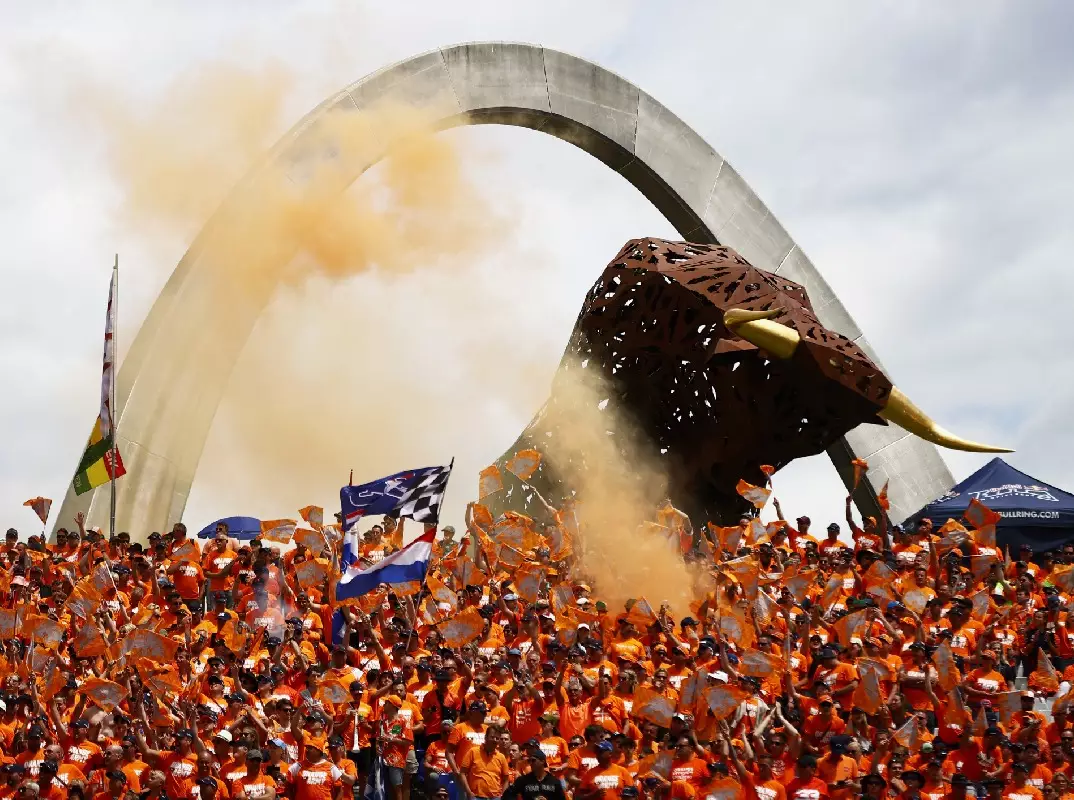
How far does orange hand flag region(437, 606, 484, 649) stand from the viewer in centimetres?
1345

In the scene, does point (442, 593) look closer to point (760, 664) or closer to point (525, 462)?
point (760, 664)

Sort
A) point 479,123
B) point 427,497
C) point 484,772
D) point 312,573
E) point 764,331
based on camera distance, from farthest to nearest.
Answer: point 479,123 < point 764,331 < point 312,573 < point 427,497 < point 484,772

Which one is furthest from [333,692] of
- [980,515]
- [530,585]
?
[980,515]

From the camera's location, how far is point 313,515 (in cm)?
1658

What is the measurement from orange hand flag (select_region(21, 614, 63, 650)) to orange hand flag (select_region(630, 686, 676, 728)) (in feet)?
18.4

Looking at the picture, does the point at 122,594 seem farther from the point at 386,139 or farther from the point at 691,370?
the point at 386,139

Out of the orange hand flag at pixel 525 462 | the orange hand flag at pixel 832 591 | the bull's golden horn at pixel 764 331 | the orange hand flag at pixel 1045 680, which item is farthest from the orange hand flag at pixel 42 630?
the orange hand flag at pixel 1045 680

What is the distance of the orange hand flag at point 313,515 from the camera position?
1650cm

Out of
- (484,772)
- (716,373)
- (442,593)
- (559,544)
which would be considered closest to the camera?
(484,772)

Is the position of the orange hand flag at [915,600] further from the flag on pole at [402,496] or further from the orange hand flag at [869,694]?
the flag on pole at [402,496]

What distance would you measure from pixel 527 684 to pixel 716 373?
7.02 meters

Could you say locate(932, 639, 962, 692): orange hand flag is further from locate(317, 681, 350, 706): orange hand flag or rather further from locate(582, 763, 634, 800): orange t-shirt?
locate(317, 681, 350, 706): orange hand flag

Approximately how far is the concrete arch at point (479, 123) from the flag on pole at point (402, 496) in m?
9.55

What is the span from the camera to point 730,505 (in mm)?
19750
